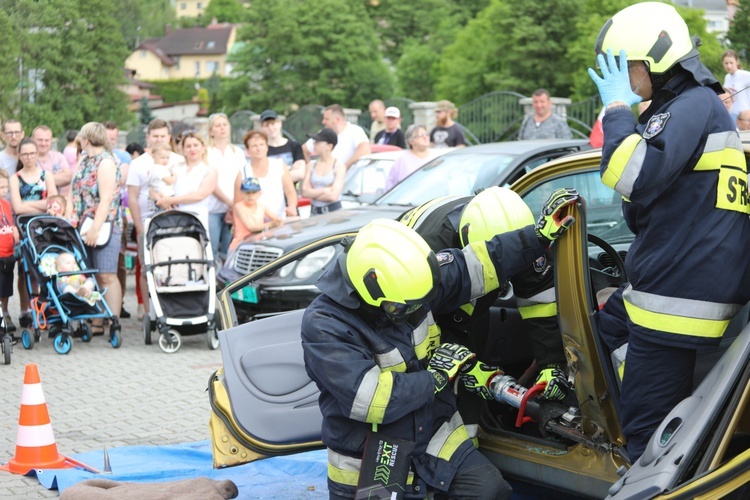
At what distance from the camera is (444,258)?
4379 mm

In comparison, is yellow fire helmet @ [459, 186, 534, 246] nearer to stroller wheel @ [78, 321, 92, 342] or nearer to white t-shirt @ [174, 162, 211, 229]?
white t-shirt @ [174, 162, 211, 229]

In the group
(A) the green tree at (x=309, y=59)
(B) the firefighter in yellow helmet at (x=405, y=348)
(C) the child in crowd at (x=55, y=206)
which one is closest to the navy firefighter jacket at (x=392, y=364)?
(B) the firefighter in yellow helmet at (x=405, y=348)

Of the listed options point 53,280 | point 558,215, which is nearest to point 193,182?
point 53,280

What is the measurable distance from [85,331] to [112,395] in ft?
6.48

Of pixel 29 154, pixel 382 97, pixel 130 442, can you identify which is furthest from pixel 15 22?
pixel 382 97

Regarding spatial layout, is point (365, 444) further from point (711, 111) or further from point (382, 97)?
point (382, 97)

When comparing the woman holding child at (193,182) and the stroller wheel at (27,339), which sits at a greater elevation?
the woman holding child at (193,182)

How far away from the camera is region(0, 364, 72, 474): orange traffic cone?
19.3 feet

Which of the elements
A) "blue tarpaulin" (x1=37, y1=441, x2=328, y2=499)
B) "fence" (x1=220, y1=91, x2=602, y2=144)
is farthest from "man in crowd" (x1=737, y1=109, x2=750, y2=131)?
"fence" (x1=220, y1=91, x2=602, y2=144)

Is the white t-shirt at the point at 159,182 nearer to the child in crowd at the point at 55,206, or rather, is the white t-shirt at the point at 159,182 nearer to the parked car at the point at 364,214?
the child in crowd at the point at 55,206

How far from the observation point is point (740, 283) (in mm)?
3623

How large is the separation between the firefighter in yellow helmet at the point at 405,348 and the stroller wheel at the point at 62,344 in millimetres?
5338

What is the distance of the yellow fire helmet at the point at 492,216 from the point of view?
14.7 feet

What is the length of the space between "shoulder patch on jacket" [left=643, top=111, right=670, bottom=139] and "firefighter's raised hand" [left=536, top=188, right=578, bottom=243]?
431mm
